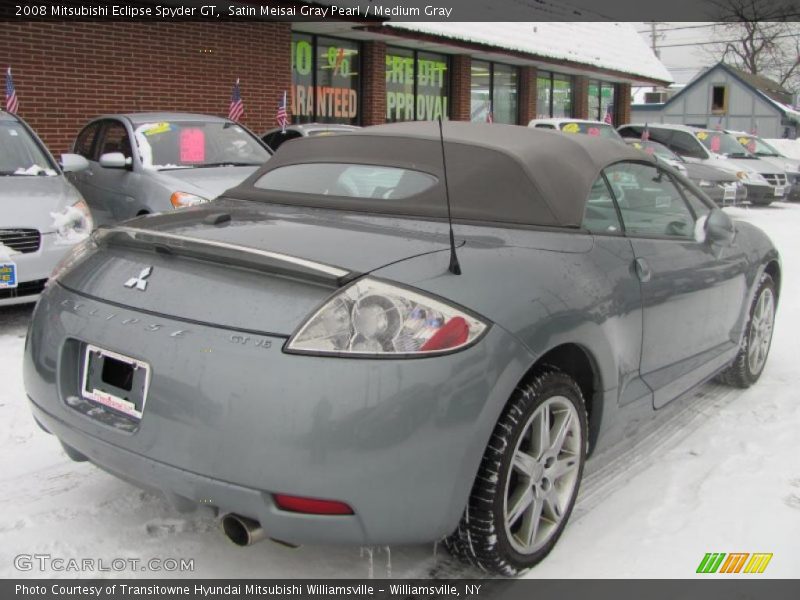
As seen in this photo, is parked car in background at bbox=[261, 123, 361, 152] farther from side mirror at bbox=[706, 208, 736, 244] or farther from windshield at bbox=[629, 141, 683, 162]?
side mirror at bbox=[706, 208, 736, 244]

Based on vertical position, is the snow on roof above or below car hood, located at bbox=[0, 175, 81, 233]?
above

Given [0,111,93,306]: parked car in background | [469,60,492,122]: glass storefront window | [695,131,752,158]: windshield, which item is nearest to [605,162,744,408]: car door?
[0,111,93,306]: parked car in background

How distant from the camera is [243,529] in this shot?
2.43 m

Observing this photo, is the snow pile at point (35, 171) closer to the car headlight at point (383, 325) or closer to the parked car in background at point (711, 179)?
the car headlight at point (383, 325)

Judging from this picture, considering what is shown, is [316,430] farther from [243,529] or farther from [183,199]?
[183,199]

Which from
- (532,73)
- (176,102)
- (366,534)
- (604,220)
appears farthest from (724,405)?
(532,73)

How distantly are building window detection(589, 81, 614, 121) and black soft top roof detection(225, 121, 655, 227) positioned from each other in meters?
23.9

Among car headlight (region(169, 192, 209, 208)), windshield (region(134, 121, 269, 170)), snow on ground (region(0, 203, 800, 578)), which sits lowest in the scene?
snow on ground (region(0, 203, 800, 578))

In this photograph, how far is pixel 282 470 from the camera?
2.24m

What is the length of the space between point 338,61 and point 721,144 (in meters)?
9.03

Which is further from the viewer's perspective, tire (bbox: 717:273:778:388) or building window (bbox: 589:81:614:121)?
building window (bbox: 589:81:614:121)

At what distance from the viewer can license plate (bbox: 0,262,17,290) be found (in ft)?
18.7

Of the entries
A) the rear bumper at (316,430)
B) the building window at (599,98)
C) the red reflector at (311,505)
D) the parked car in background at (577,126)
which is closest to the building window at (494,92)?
the parked car in background at (577,126)

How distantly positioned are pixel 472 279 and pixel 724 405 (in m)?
2.71
